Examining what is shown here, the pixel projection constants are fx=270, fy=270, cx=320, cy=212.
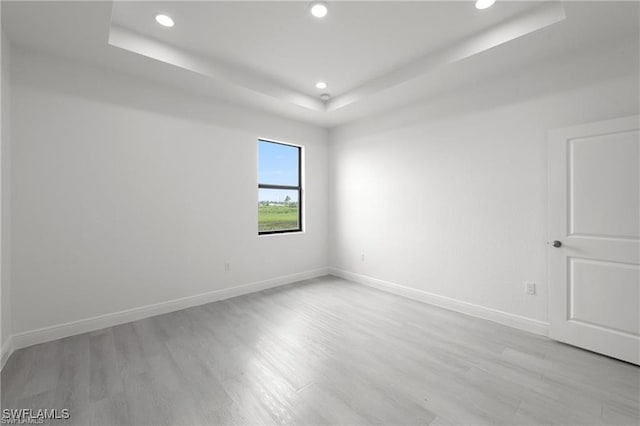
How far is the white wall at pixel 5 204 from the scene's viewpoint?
2176 mm

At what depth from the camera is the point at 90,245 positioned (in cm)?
276

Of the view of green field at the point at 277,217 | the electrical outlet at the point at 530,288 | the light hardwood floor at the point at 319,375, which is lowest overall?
the light hardwood floor at the point at 319,375

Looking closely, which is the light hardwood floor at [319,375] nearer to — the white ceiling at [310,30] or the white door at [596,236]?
the white door at [596,236]

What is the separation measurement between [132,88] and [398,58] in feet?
9.69

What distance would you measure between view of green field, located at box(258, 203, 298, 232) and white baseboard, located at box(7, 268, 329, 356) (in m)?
0.83

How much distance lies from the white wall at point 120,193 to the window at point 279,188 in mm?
267

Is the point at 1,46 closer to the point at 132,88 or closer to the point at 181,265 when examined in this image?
the point at 132,88

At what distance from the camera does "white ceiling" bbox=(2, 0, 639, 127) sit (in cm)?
216

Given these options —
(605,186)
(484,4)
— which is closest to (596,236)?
(605,186)

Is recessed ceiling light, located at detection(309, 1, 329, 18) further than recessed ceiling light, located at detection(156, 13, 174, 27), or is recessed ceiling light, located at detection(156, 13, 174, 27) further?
recessed ceiling light, located at detection(156, 13, 174, 27)

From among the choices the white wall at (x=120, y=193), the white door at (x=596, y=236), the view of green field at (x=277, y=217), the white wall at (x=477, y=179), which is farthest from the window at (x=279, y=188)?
the white door at (x=596, y=236)

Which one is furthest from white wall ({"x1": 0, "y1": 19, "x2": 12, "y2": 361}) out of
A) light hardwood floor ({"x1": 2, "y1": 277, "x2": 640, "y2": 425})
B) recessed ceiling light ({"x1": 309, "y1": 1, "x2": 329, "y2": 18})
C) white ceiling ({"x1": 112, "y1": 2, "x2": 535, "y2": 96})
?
recessed ceiling light ({"x1": 309, "y1": 1, "x2": 329, "y2": 18})

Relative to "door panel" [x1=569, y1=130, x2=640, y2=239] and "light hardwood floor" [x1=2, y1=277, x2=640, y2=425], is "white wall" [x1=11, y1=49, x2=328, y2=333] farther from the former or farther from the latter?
"door panel" [x1=569, y1=130, x2=640, y2=239]

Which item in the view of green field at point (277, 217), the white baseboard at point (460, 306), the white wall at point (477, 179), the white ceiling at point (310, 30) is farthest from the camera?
the view of green field at point (277, 217)
